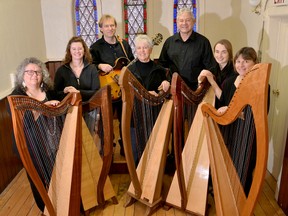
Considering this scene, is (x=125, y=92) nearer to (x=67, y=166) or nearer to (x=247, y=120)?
(x=67, y=166)

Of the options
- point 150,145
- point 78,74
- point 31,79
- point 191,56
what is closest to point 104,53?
point 78,74

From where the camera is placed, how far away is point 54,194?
6.40 feet

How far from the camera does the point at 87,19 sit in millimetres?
4230

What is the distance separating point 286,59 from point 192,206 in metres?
1.49

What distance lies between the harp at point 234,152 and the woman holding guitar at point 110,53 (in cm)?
112

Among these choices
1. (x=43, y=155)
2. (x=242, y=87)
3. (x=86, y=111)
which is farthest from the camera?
(x=86, y=111)

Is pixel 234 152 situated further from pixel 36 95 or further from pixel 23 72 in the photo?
pixel 23 72

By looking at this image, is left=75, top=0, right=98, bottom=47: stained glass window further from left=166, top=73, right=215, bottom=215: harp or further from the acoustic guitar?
left=166, top=73, right=215, bottom=215: harp

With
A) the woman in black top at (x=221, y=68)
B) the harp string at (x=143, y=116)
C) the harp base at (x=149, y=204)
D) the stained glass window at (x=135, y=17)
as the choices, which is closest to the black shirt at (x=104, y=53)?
the harp string at (x=143, y=116)

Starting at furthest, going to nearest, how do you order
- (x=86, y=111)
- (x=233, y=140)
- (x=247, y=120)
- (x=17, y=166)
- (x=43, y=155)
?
(x=17, y=166)
(x=86, y=111)
(x=233, y=140)
(x=43, y=155)
(x=247, y=120)

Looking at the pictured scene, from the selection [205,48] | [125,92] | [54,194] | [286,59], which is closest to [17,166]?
[54,194]

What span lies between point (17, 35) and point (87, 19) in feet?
4.26

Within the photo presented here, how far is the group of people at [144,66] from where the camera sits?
6.75 feet

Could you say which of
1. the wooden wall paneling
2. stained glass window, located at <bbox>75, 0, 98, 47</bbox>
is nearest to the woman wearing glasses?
the wooden wall paneling
